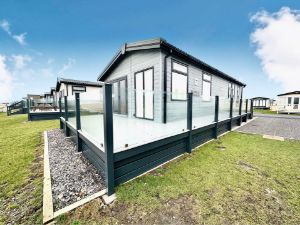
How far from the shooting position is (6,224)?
178 centimetres

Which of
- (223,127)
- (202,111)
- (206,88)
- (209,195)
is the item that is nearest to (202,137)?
(202,111)

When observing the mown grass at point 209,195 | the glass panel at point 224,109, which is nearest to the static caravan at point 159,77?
the glass panel at point 224,109

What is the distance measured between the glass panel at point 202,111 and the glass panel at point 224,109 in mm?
655

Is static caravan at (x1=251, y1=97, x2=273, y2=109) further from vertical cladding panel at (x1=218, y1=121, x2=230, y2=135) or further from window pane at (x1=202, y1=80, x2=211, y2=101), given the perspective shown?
vertical cladding panel at (x1=218, y1=121, x2=230, y2=135)

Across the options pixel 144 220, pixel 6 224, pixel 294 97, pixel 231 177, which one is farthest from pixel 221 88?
pixel 294 97

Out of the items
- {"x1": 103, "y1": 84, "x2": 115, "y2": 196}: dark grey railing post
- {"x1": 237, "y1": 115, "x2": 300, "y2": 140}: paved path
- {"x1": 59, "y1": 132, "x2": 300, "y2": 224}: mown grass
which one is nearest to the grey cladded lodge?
{"x1": 103, "y1": 84, "x2": 115, "y2": 196}: dark grey railing post

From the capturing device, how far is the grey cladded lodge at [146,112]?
97.0 inches

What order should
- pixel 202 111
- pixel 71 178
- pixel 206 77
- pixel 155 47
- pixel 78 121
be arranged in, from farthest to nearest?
pixel 206 77 < pixel 155 47 < pixel 202 111 < pixel 78 121 < pixel 71 178

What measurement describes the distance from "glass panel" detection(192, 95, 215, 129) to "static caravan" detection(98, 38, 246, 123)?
0.21ft

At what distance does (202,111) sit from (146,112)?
7.01 ft

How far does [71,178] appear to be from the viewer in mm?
2777

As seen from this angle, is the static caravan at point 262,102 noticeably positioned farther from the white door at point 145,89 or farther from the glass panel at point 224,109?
the white door at point 145,89

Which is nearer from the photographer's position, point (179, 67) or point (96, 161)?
point (96, 161)

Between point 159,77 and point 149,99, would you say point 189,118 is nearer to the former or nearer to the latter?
point 149,99
